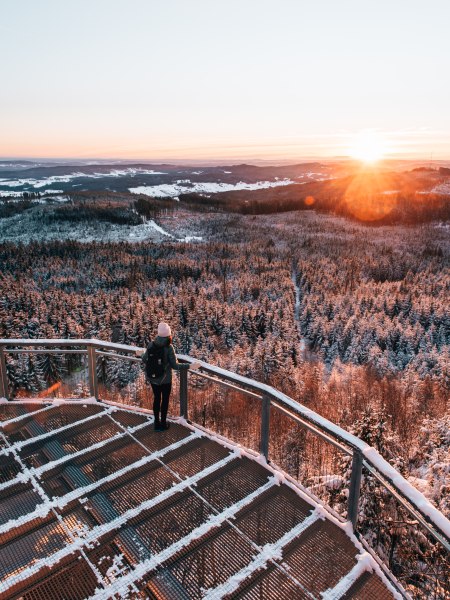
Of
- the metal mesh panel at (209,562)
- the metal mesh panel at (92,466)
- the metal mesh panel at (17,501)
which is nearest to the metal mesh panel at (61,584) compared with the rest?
the metal mesh panel at (209,562)

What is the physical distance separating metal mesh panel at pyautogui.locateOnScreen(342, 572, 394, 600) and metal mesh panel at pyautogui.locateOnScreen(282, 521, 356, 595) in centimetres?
16

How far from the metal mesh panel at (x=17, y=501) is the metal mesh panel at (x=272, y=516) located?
9.10 ft

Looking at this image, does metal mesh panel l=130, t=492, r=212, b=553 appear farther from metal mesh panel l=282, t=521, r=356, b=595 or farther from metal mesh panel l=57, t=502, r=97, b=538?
metal mesh panel l=282, t=521, r=356, b=595

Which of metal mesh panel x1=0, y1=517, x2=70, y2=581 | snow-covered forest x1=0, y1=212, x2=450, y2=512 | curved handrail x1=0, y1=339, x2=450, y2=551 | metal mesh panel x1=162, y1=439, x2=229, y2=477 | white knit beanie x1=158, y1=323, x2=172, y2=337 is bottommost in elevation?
snow-covered forest x1=0, y1=212, x2=450, y2=512

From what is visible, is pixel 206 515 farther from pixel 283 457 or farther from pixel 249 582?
pixel 283 457

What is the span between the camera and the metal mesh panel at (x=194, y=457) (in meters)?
6.14

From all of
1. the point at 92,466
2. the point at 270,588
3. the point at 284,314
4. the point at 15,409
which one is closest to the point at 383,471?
the point at 270,588

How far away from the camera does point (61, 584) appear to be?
13.8ft

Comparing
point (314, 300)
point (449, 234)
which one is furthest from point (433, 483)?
point (449, 234)

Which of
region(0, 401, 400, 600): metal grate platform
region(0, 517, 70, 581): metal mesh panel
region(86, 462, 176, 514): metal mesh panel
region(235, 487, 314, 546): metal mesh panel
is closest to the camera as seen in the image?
region(0, 401, 400, 600): metal grate platform

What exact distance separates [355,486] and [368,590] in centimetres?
103

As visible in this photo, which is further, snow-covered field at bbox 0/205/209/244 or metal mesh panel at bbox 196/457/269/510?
snow-covered field at bbox 0/205/209/244

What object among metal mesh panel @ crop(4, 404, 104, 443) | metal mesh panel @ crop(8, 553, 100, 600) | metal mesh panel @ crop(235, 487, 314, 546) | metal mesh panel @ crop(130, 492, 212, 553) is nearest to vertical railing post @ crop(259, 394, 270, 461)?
metal mesh panel @ crop(235, 487, 314, 546)

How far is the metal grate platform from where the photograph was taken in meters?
4.26
